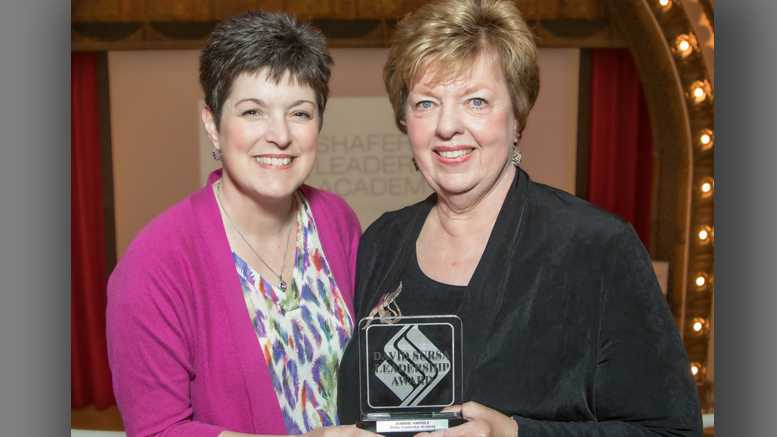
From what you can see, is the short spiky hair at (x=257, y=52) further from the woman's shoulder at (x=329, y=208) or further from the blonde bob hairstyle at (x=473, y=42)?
the woman's shoulder at (x=329, y=208)

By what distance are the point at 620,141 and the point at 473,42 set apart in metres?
3.19

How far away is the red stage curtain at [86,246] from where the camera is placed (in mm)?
4195

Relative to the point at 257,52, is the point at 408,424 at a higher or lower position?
lower

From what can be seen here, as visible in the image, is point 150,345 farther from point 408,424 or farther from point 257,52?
point 257,52

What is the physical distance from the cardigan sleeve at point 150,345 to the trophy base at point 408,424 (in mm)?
476

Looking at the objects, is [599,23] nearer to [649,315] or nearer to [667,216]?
[667,216]

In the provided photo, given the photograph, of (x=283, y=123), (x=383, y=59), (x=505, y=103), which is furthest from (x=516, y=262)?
(x=383, y=59)

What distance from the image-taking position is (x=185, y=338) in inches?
64.8

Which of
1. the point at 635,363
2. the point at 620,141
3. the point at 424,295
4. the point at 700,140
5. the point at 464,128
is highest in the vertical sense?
the point at 620,141

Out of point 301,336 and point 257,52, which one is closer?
point 257,52

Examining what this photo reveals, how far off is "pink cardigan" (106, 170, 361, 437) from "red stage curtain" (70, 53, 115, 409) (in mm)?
2926

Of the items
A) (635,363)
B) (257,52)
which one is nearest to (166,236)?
(257,52)

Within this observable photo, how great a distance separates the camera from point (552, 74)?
14.1ft

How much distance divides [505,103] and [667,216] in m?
2.51
